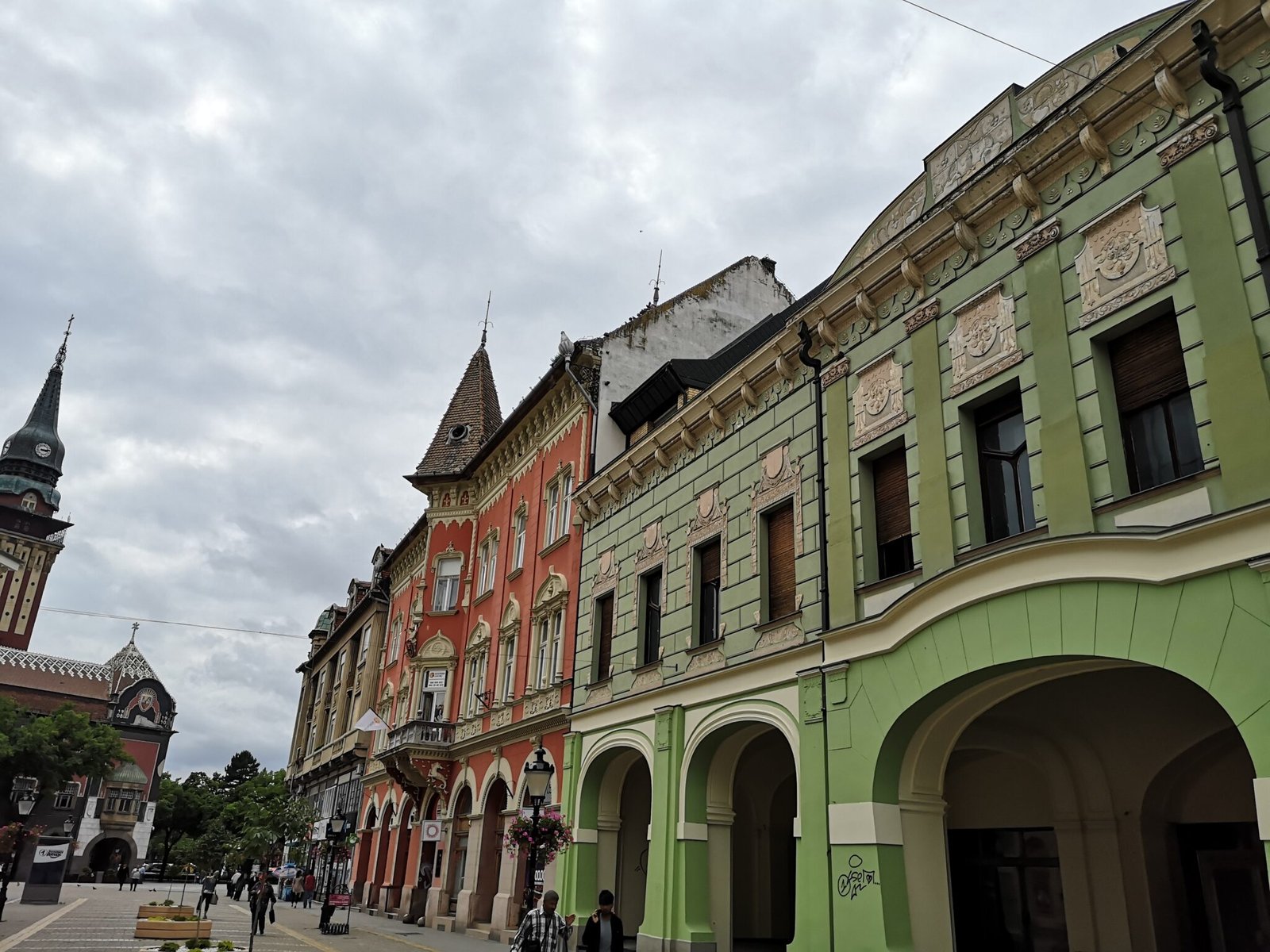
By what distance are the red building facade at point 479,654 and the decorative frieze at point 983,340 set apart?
12.7 meters

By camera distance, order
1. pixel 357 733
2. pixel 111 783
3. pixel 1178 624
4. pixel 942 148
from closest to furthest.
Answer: pixel 1178 624 < pixel 942 148 < pixel 357 733 < pixel 111 783

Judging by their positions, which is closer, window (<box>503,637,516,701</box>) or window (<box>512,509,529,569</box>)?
window (<box>503,637,516,701</box>)

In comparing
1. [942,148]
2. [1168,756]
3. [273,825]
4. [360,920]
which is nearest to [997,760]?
[1168,756]

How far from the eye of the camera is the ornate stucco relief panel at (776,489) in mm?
14789

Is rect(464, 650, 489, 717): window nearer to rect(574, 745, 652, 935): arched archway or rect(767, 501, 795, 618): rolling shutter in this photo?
rect(574, 745, 652, 935): arched archway

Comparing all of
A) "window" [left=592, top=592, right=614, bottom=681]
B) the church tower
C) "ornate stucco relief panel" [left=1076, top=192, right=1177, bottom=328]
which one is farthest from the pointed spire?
"ornate stucco relief panel" [left=1076, top=192, right=1177, bottom=328]

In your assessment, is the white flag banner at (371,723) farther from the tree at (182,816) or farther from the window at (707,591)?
the tree at (182,816)

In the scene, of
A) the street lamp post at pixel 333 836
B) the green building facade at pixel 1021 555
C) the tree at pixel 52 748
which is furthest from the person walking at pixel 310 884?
the green building facade at pixel 1021 555

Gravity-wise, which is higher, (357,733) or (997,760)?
(357,733)

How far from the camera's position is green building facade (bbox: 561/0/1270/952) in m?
9.19

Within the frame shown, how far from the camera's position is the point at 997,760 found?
13.8 metres

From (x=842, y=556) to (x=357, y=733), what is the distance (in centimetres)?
3473

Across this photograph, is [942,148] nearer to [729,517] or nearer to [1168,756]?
[729,517]

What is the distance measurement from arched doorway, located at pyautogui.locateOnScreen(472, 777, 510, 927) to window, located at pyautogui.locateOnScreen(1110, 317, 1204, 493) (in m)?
18.6
